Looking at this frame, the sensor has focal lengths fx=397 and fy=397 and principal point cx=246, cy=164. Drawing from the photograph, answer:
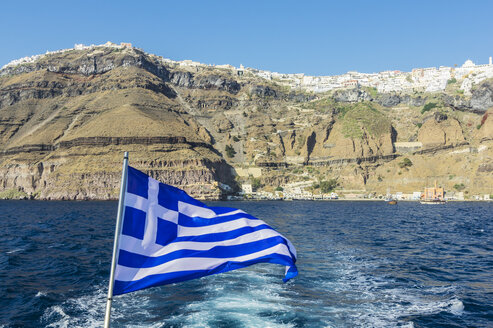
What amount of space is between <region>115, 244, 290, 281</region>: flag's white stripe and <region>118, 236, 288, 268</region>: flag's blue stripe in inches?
2.4

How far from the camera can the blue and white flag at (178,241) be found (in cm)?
651

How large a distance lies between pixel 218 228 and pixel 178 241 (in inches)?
33.0

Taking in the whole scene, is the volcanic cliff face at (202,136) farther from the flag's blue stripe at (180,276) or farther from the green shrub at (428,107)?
the flag's blue stripe at (180,276)

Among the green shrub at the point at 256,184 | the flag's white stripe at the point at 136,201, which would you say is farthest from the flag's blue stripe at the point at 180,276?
the green shrub at the point at 256,184

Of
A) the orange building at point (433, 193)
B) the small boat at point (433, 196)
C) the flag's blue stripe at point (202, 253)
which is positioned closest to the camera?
the flag's blue stripe at point (202, 253)

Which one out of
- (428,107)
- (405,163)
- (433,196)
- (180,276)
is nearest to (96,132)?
(405,163)

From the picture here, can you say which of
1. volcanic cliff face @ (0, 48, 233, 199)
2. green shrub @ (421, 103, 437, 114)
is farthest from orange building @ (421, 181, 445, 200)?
volcanic cliff face @ (0, 48, 233, 199)

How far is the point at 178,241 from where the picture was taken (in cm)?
706

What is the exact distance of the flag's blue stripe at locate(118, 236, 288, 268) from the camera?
255 inches

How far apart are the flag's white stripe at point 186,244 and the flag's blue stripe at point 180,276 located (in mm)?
409

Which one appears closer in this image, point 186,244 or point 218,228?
point 186,244

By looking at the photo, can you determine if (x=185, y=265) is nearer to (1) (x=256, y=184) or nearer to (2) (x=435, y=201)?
(2) (x=435, y=201)

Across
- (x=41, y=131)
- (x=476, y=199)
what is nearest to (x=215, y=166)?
(x=41, y=131)

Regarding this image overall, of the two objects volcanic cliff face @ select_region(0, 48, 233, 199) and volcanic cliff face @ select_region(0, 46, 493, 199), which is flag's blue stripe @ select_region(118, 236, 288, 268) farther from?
volcanic cliff face @ select_region(0, 46, 493, 199)
